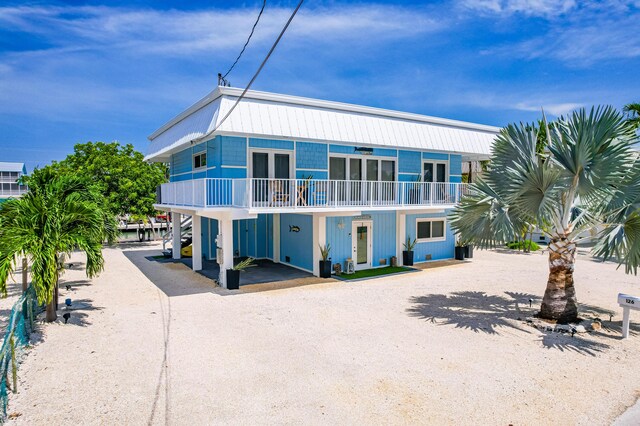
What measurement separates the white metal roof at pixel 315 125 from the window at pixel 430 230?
12.1 ft

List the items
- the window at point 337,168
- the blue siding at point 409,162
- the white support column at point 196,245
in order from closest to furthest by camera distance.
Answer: the window at point 337,168 → the white support column at point 196,245 → the blue siding at point 409,162

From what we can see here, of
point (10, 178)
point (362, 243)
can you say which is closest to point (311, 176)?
point (362, 243)

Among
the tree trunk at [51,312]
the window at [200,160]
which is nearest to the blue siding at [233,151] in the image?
the window at [200,160]

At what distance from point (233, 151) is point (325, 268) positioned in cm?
584

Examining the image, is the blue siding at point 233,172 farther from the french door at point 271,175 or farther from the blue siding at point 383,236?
the blue siding at point 383,236

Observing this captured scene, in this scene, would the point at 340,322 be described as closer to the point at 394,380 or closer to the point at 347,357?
the point at 347,357

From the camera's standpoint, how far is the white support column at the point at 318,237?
15.9 metres

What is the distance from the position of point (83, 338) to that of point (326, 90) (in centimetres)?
1861

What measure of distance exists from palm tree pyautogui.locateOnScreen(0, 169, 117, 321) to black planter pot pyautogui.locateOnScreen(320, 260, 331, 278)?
820 cm

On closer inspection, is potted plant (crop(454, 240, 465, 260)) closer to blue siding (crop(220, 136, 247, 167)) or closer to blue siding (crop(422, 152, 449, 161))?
blue siding (crop(422, 152, 449, 161))

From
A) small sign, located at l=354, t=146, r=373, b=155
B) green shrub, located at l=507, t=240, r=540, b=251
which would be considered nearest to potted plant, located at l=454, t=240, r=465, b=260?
green shrub, located at l=507, t=240, r=540, b=251

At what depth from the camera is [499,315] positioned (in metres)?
11.0

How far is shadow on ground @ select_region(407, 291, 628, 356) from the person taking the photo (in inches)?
354

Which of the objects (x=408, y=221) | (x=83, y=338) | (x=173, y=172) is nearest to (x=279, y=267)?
(x=408, y=221)
